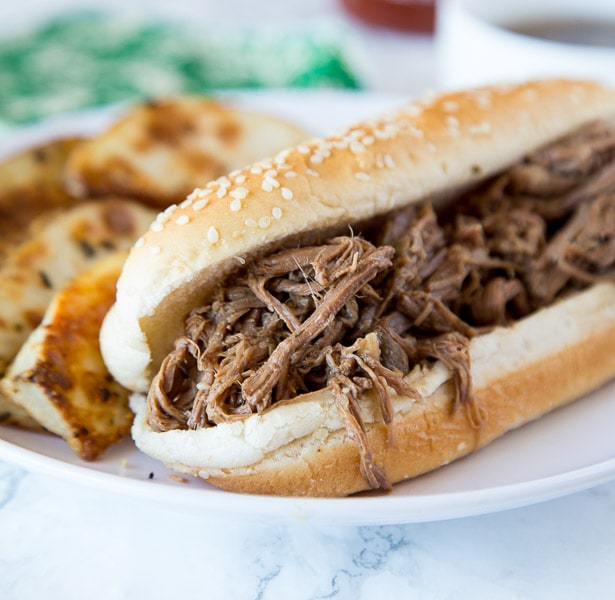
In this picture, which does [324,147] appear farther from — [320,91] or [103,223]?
[320,91]

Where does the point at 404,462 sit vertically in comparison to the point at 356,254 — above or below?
below

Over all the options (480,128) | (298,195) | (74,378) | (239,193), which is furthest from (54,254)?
(480,128)

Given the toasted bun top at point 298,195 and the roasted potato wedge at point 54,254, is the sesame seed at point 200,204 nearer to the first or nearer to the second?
the toasted bun top at point 298,195

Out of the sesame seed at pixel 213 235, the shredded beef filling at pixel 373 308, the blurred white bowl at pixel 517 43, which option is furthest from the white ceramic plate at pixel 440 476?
the blurred white bowl at pixel 517 43

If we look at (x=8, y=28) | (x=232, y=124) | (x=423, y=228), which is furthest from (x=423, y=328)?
(x=8, y=28)

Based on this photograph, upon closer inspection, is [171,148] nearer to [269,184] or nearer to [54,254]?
[54,254]
